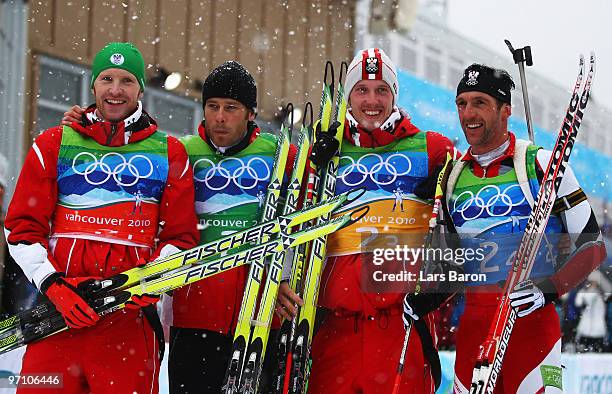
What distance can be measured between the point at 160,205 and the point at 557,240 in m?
1.50

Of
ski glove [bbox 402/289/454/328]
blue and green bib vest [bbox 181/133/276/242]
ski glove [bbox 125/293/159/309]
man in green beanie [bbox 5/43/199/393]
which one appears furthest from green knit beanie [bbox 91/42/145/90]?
ski glove [bbox 402/289/454/328]

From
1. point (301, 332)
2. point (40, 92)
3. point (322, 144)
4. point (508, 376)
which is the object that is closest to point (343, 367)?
point (301, 332)

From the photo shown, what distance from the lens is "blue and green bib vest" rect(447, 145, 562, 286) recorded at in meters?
2.74

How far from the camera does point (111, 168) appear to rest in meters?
2.74

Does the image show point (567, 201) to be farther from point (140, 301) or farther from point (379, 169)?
point (140, 301)

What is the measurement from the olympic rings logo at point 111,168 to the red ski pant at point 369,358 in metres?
0.95

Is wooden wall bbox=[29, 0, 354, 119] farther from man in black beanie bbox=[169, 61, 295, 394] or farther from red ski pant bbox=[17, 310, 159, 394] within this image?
red ski pant bbox=[17, 310, 159, 394]

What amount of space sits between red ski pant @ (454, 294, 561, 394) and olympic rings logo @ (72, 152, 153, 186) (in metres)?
1.34

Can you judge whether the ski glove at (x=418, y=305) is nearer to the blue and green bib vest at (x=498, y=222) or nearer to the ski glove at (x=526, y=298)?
the blue and green bib vest at (x=498, y=222)

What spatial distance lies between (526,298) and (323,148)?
3.13 ft

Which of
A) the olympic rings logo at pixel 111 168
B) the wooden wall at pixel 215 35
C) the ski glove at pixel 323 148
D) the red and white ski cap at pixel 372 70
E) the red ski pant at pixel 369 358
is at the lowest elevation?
the red ski pant at pixel 369 358

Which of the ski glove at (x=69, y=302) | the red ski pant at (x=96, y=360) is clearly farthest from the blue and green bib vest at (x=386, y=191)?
the ski glove at (x=69, y=302)

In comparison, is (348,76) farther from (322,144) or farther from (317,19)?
(317,19)

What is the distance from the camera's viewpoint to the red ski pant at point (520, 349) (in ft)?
8.86
